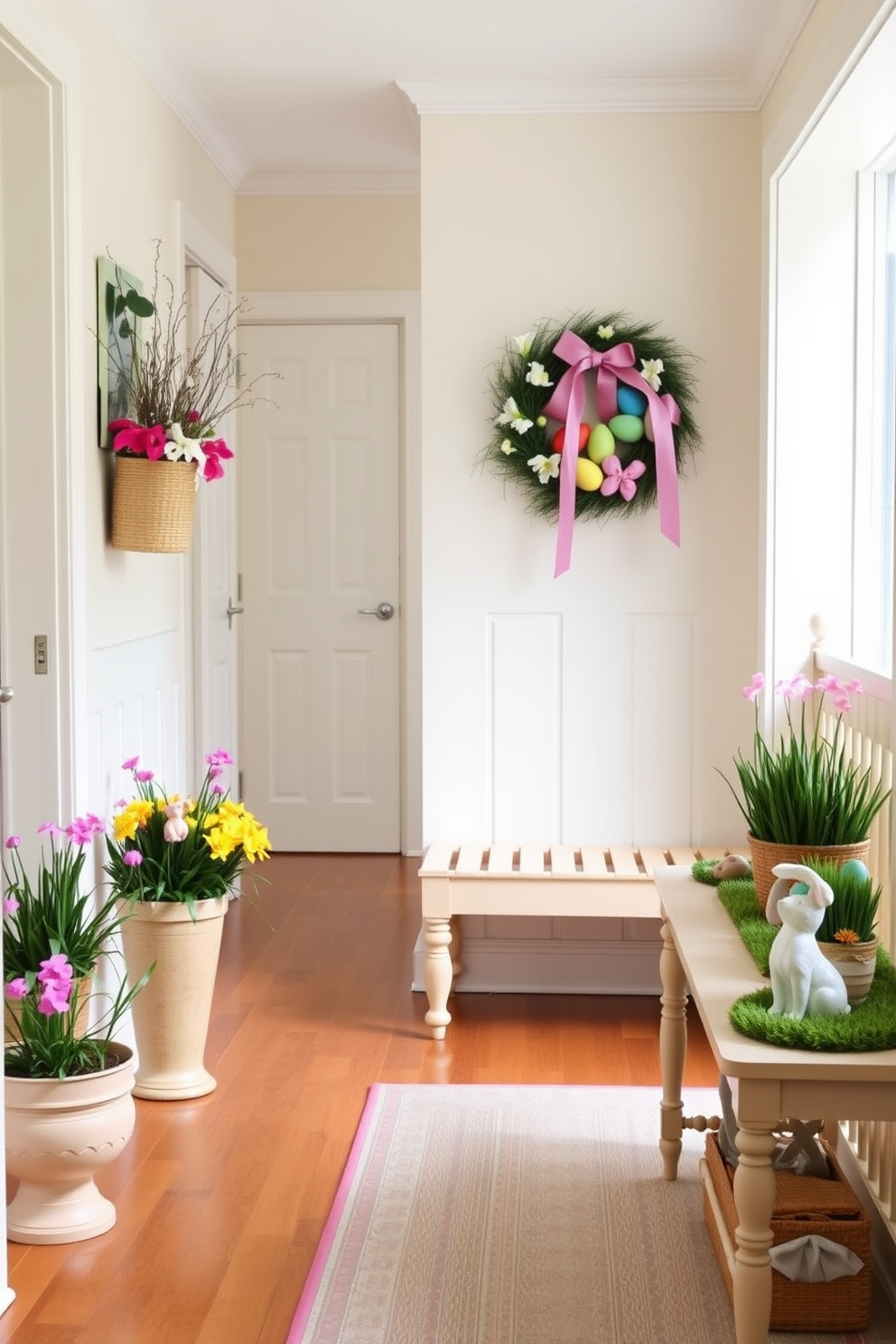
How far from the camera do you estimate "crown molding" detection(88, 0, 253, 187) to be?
11.0 feet

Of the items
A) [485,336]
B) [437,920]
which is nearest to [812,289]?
[485,336]

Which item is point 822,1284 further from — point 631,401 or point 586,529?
point 631,401

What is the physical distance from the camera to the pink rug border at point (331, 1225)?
2219 millimetres

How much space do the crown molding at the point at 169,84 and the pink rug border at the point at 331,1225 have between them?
2.55 metres

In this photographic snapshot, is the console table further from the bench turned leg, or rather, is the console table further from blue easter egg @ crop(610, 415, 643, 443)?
blue easter egg @ crop(610, 415, 643, 443)

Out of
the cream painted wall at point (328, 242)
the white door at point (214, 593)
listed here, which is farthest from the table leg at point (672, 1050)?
the cream painted wall at point (328, 242)

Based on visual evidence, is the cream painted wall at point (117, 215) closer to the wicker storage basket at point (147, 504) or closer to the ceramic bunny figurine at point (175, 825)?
the wicker storage basket at point (147, 504)

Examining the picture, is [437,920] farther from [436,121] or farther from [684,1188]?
[436,121]

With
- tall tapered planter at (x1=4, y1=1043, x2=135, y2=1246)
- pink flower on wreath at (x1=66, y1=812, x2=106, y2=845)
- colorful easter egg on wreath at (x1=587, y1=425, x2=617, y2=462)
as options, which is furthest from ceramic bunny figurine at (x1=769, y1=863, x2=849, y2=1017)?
colorful easter egg on wreath at (x1=587, y1=425, x2=617, y2=462)

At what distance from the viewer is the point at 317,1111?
3111 mm

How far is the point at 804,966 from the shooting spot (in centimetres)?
195

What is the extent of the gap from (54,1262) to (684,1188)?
3.81 feet

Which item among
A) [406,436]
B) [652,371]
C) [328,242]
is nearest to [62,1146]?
[652,371]

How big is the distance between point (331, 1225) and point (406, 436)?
3.54 metres
